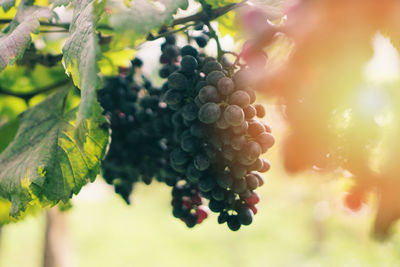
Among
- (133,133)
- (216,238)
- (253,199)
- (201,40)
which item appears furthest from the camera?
(216,238)

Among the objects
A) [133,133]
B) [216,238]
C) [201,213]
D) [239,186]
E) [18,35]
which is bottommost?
[216,238]

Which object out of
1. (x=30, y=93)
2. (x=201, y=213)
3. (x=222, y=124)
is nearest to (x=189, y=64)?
(x=222, y=124)

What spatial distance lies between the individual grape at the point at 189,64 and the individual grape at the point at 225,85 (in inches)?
3.9

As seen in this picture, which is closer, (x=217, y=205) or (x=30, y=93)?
(x=217, y=205)

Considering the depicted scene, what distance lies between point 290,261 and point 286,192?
172 cm

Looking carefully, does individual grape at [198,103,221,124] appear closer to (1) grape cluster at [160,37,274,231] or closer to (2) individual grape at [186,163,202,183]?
(1) grape cluster at [160,37,274,231]

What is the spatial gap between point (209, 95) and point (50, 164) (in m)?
0.35

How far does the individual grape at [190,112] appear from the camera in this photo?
2.42 ft

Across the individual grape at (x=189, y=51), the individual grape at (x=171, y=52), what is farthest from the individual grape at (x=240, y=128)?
the individual grape at (x=171, y=52)

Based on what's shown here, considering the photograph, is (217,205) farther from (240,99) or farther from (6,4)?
(6,4)

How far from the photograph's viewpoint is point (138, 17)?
490mm

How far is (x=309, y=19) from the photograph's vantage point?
40 centimetres

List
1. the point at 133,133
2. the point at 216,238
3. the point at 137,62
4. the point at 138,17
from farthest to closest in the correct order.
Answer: the point at 216,238 → the point at 137,62 → the point at 133,133 → the point at 138,17

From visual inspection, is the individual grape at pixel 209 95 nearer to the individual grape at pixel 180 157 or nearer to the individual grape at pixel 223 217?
the individual grape at pixel 180 157
